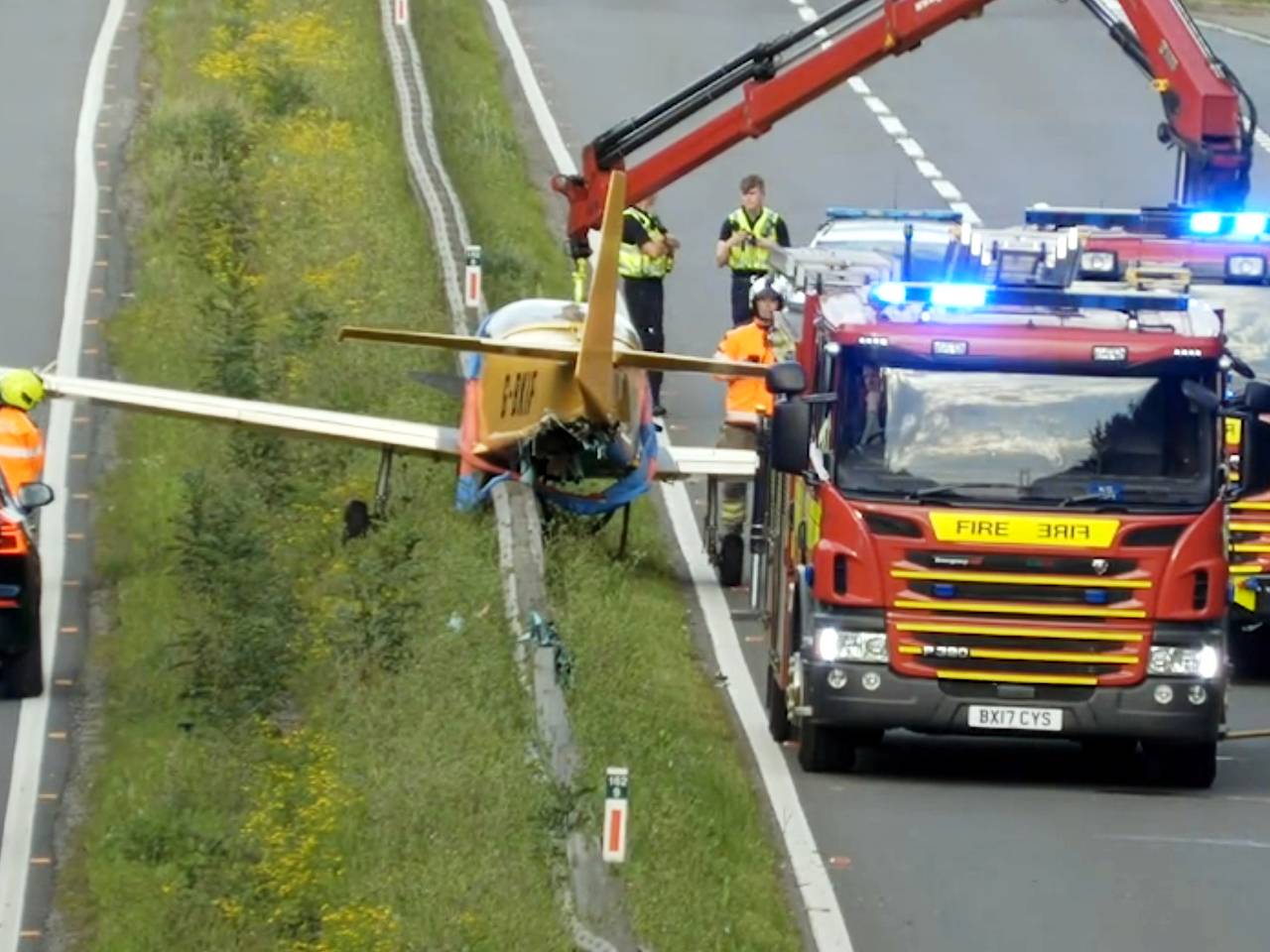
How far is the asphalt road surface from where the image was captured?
52.1 feet

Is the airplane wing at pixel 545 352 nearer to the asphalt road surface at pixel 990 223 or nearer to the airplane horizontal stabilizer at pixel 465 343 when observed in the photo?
the airplane horizontal stabilizer at pixel 465 343

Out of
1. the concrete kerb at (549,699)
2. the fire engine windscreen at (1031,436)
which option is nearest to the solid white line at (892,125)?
the concrete kerb at (549,699)

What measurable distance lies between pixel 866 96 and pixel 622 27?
158 inches

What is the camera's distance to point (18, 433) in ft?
72.6

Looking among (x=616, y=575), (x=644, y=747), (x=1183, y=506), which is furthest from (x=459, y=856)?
(x=616, y=575)

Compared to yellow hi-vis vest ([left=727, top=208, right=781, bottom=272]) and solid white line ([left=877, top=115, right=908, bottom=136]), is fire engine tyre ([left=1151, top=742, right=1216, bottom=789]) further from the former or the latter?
solid white line ([left=877, top=115, right=908, bottom=136])

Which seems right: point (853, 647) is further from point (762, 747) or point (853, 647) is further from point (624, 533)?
point (624, 533)

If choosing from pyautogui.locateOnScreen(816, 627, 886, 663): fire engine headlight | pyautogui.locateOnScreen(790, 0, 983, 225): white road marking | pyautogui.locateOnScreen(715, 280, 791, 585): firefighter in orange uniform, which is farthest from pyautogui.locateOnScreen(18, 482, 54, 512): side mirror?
pyautogui.locateOnScreen(790, 0, 983, 225): white road marking

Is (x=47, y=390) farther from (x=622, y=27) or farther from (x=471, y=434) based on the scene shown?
(x=622, y=27)

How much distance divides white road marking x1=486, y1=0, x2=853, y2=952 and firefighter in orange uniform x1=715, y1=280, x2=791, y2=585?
1.06 feet

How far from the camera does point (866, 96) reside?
4497 centimetres

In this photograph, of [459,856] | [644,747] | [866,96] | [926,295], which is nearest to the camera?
[459,856]

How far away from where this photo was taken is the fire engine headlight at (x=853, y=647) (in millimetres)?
18188

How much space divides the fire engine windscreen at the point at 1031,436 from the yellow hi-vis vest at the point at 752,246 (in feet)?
36.7
